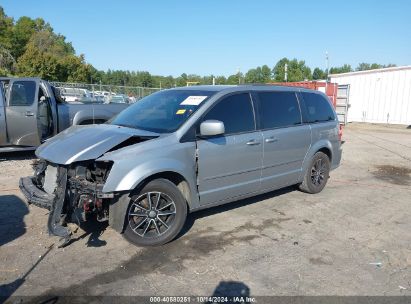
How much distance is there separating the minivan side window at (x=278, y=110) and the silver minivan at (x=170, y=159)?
16 millimetres

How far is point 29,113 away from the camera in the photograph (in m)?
8.48

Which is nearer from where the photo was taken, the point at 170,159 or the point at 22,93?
the point at 170,159

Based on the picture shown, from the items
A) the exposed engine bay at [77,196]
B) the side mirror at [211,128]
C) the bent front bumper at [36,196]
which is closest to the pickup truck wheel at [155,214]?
the exposed engine bay at [77,196]

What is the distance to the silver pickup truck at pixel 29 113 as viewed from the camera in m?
8.38

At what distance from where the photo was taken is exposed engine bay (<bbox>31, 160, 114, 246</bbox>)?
161 inches

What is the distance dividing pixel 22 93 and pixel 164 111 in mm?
4963

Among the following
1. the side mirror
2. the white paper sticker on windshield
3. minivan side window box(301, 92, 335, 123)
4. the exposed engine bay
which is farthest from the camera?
minivan side window box(301, 92, 335, 123)

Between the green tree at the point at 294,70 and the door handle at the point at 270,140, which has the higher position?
the green tree at the point at 294,70

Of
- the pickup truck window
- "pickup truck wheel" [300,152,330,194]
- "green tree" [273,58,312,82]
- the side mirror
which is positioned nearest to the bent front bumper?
the side mirror

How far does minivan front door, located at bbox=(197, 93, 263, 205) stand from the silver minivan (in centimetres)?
1

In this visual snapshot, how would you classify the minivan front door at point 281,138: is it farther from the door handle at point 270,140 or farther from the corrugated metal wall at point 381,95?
the corrugated metal wall at point 381,95

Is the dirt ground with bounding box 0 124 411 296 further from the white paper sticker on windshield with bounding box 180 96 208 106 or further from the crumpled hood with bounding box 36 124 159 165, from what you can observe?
the white paper sticker on windshield with bounding box 180 96 208 106

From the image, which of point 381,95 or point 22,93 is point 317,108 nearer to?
point 22,93

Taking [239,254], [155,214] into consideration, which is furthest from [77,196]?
[239,254]
